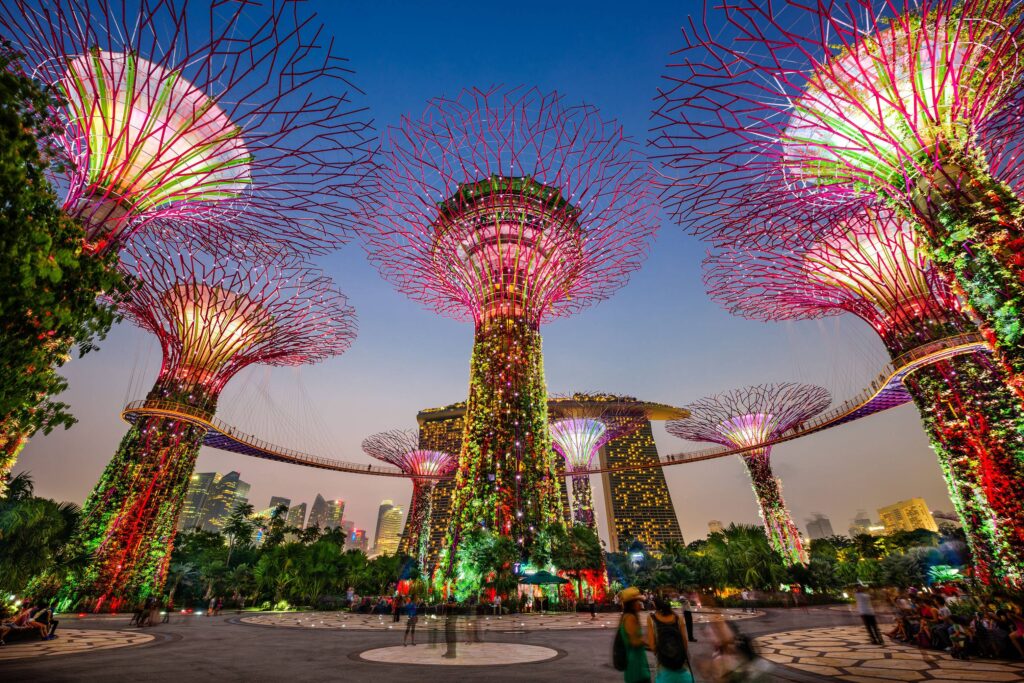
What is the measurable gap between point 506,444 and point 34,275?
54.9 feet

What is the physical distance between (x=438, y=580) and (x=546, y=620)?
4902 millimetres

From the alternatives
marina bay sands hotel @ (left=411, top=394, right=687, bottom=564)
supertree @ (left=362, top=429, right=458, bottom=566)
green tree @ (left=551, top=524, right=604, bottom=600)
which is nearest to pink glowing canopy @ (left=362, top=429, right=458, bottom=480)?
supertree @ (left=362, top=429, right=458, bottom=566)

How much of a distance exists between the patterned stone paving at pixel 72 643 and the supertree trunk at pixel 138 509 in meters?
9.26

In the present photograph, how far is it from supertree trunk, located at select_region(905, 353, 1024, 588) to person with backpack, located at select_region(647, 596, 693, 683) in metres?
16.3

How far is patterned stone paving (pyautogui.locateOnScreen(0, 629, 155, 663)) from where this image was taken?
8.00 meters

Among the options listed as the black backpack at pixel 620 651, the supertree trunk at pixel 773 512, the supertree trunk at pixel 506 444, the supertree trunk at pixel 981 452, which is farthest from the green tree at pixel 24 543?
the supertree trunk at pixel 773 512

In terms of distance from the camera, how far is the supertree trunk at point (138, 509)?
19.4 meters

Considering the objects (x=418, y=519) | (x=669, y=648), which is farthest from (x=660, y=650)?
(x=418, y=519)

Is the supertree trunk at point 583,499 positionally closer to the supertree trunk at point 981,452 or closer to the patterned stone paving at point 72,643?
the supertree trunk at point 981,452

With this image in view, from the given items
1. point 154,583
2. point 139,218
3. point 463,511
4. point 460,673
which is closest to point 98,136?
point 139,218

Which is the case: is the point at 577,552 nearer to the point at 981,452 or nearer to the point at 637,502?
the point at 981,452

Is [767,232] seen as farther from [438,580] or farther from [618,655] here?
[438,580]

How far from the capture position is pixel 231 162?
10.2 m

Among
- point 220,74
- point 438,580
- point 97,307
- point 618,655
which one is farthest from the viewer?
point 438,580
